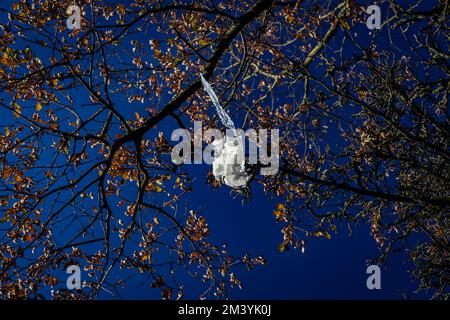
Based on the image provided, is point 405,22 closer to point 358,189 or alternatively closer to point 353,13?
point 353,13

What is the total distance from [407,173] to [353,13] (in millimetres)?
4895

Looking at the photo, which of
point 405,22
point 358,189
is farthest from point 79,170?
point 405,22

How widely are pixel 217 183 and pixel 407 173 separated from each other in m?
5.11

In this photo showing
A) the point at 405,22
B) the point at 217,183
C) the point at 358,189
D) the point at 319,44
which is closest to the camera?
the point at 405,22

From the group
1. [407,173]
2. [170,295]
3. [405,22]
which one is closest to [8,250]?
[170,295]

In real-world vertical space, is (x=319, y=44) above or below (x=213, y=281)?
above

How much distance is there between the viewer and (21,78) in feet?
16.1

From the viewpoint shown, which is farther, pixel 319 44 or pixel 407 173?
pixel 407 173

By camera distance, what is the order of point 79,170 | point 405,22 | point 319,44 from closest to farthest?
point 79,170, point 405,22, point 319,44

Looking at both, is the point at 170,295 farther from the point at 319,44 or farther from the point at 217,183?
the point at 319,44
